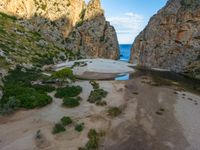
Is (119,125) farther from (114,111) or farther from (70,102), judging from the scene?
(70,102)

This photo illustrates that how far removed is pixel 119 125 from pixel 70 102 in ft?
30.8

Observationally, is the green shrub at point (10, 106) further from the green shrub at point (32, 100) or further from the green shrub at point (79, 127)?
the green shrub at point (79, 127)

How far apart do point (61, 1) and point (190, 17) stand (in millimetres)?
72618

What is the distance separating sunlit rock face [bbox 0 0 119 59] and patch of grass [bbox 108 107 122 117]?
8822 cm

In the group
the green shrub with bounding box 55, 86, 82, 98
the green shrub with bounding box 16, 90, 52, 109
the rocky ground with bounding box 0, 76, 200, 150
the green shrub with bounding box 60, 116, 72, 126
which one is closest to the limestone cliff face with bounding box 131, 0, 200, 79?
the rocky ground with bounding box 0, 76, 200, 150

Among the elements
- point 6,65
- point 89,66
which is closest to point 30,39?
point 89,66

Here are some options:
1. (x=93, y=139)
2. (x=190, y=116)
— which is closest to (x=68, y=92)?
(x=93, y=139)

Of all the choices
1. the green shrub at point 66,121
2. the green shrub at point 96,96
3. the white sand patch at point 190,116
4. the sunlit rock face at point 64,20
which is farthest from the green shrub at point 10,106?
the sunlit rock face at point 64,20

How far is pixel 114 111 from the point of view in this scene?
3353 centimetres

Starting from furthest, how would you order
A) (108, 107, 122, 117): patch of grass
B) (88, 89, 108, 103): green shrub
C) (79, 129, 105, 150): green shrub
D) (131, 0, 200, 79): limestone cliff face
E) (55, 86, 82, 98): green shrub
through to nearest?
(131, 0, 200, 79): limestone cliff face → (55, 86, 82, 98): green shrub → (88, 89, 108, 103): green shrub → (108, 107, 122, 117): patch of grass → (79, 129, 105, 150): green shrub

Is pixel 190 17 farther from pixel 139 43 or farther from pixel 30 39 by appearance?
pixel 30 39

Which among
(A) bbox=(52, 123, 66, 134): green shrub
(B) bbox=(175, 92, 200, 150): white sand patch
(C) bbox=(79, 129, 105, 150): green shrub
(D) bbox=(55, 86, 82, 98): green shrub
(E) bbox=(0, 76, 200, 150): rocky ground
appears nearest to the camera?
(C) bbox=(79, 129, 105, 150): green shrub

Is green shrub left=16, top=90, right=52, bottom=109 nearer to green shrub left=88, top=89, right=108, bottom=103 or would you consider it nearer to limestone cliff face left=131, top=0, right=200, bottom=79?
green shrub left=88, top=89, right=108, bottom=103

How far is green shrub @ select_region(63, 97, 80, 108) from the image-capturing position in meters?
35.3
